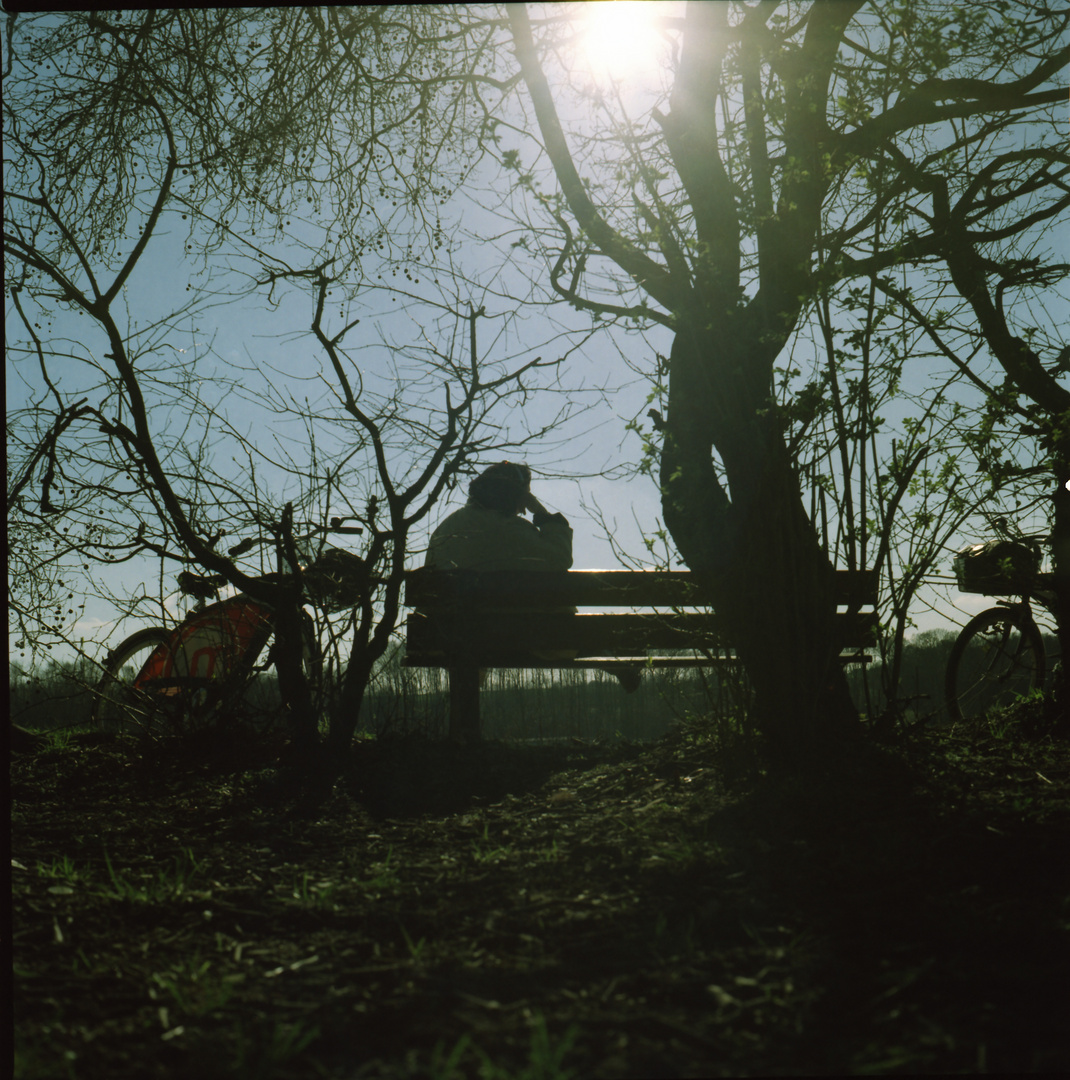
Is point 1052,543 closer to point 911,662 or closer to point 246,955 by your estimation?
point 911,662

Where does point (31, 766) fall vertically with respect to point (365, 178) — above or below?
below

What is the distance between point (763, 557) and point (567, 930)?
75.0 inches

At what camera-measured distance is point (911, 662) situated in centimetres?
411

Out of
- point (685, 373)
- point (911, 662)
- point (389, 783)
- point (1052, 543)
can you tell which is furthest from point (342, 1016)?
point (1052, 543)

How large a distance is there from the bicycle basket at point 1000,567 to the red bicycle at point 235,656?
9.83 feet

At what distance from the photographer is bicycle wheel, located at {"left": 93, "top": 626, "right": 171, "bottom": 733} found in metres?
3.90

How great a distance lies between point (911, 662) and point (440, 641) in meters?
2.45

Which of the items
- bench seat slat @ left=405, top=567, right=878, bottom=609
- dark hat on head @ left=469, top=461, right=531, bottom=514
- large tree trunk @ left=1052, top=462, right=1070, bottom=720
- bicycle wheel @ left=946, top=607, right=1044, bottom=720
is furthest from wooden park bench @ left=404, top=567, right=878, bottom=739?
large tree trunk @ left=1052, top=462, right=1070, bottom=720

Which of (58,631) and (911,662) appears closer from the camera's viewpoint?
(58,631)

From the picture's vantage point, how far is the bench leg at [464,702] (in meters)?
4.64

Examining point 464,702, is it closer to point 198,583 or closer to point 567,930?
point 198,583

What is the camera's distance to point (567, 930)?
1.72 meters

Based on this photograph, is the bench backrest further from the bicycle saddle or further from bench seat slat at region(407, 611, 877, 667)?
the bicycle saddle

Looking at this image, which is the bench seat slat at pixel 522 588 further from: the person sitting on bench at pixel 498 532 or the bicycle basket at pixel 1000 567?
the bicycle basket at pixel 1000 567
